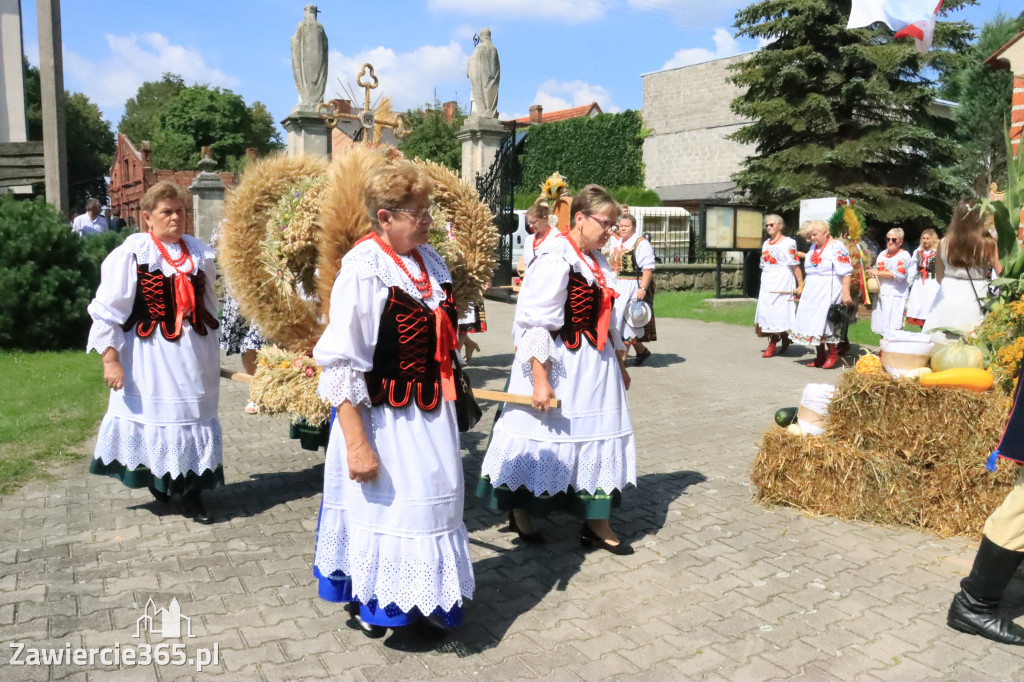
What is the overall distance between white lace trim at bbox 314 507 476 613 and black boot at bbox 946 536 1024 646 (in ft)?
7.46

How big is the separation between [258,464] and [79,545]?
186cm

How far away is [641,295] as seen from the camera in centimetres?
1061

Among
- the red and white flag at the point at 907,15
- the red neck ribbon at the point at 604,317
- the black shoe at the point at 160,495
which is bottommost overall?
the black shoe at the point at 160,495

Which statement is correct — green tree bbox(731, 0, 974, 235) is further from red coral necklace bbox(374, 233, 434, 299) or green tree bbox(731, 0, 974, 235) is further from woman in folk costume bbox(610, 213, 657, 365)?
red coral necklace bbox(374, 233, 434, 299)

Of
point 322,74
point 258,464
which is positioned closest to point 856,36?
point 322,74

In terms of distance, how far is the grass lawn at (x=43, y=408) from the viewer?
21.1ft

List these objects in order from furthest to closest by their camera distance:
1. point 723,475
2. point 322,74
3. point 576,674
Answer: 1. point 322,74
2. point 723,475
3. point 576,674

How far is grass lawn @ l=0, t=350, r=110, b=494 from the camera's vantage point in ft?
21.1

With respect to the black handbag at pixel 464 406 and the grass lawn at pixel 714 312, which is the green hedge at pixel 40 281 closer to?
the black handbag at pixel 464 406

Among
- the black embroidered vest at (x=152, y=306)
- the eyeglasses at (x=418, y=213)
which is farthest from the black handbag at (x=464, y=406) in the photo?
the black embroidered vest at (x=152, y=306)

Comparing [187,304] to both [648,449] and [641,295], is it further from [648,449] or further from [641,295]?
[641,295]

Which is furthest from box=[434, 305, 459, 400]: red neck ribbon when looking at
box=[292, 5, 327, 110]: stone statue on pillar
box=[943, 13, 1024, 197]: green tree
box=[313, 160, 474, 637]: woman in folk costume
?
box=[943, 13, 1024, 197]: green tree

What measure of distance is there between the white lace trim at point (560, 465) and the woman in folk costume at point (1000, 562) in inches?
69.8

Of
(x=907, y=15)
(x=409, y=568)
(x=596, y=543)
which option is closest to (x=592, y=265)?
(x=596, y=543)
